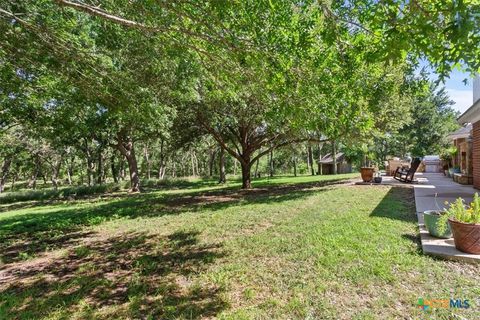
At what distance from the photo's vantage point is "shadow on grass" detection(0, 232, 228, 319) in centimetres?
318

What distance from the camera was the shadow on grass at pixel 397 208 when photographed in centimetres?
657

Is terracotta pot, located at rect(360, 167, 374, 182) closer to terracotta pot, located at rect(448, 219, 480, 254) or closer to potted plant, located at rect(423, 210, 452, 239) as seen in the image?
potted plant, located at rect(423, 210, 452, 239)

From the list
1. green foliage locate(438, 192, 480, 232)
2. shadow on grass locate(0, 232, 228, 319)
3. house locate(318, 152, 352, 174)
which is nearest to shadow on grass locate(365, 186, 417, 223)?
green foliage locate(438, 192, 480, 232)

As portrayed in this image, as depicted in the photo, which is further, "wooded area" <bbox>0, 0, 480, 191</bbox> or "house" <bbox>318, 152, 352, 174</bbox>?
"house" <bbox>318, 152, 352, 174</bbox>

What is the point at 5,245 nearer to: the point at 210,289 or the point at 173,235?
the point at 173,235

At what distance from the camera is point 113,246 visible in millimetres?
5809

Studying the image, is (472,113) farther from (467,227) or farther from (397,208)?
(467,227)

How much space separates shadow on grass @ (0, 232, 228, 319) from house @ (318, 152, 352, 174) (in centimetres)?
3505

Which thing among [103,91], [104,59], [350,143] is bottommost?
[350,143]

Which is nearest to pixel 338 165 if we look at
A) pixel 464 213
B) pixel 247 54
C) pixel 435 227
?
pixel 435 227

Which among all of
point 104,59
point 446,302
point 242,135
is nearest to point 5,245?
point 104,59

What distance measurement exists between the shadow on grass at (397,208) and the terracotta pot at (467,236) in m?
2.20

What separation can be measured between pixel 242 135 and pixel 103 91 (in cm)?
1034

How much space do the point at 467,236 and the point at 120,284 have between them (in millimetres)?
5143
